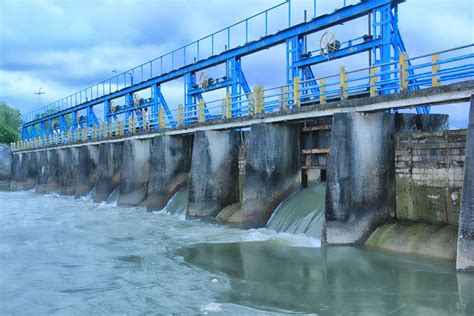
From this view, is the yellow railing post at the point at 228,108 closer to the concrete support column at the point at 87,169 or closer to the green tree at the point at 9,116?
the concrete support column at the point at 87,169

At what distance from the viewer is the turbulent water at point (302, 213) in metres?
12.7

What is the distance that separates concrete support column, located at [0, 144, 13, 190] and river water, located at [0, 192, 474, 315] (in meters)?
36.1

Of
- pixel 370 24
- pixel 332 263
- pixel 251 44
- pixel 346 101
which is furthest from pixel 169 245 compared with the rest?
pixel 251 44

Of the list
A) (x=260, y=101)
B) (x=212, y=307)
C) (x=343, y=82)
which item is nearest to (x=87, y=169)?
(x=260, y=101)

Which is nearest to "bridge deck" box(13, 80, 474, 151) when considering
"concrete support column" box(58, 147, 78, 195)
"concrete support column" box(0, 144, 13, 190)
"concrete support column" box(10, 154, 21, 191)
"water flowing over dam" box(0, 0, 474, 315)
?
"water flowing over dam" box(0, 0, 474, 315)

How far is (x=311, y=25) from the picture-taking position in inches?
671

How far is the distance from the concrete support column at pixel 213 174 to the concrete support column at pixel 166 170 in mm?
3095

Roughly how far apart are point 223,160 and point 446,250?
948cm

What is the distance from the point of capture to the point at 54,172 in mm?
36188

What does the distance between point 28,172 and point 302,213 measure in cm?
3458

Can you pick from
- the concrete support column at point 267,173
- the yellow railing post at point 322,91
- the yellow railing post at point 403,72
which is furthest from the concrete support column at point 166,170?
the yellow railing post at point 403,72

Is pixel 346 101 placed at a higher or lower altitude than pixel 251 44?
lower

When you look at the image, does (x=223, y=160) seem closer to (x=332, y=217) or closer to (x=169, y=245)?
(x=169, y=245)

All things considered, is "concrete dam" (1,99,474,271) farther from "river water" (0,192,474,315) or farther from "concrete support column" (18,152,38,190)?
"concrete support column" (18,152,38,190)
